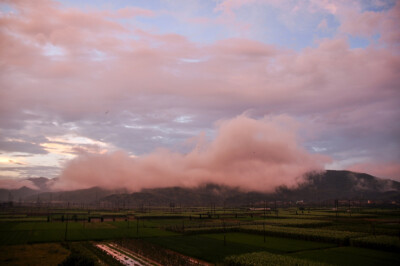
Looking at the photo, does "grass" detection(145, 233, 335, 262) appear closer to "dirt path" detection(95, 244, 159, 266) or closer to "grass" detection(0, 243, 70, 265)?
"dirt path" detection(95, 244, 159, 266)

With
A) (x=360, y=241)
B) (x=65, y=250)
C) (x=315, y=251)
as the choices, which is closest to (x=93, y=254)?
(x=65, y=250)

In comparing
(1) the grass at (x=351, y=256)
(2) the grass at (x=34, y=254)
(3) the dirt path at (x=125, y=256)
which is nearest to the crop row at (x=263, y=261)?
(1) the grass at (x=351, y=256)

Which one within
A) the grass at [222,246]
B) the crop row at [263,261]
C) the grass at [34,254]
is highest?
the crop row at [263,261]

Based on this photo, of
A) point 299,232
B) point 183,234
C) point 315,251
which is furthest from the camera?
point 183,234

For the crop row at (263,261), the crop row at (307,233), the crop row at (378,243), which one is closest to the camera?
the crop row at (263,261)

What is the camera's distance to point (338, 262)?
48656mm

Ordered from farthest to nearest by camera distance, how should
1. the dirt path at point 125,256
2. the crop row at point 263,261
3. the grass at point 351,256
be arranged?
the dirt path at point 125,256
the grass at point 351,256
the crop row at point 263,261

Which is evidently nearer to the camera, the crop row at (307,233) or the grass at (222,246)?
the grass at (222,246)

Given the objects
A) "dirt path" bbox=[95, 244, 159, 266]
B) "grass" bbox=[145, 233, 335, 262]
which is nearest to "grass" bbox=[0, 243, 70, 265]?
"dirt path" bbox=[95, 244, 159, 266]

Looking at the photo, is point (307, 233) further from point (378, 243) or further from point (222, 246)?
point (222, 246)

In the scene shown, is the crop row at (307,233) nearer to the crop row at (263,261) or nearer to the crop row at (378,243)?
the crop row at (378,243)

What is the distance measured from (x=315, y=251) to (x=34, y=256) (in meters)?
53.8

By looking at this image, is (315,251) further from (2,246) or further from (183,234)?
(2,246)

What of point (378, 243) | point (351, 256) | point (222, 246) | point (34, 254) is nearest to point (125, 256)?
point (34, 254)
